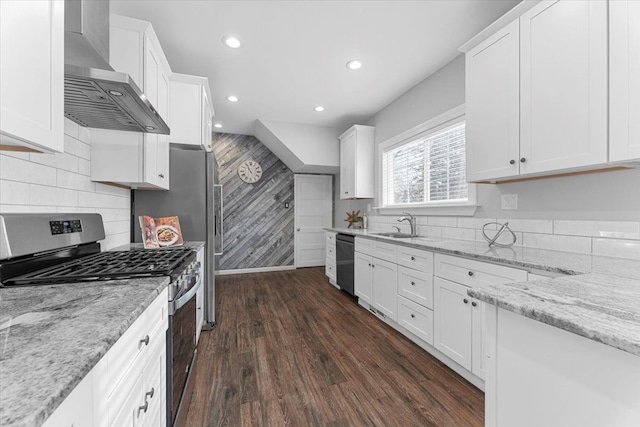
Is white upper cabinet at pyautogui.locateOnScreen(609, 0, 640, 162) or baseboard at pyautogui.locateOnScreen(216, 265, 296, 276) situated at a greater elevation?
white upper cabinet at pyautogui.locateOnScreen(609, 0, 640, 162)

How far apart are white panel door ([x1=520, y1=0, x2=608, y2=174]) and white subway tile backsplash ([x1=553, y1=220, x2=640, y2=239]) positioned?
44 centimetres

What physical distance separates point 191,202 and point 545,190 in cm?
290

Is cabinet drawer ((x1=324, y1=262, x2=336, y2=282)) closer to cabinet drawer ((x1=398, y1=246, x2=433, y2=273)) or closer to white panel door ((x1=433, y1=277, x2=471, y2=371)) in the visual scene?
cabinet drawer ((x1=398, y1=246, x2=433, y2=273))

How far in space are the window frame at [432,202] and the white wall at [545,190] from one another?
0.08 metres

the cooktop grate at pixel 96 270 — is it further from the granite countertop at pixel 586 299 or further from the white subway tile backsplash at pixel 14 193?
the granite countertop at pixel 586 299

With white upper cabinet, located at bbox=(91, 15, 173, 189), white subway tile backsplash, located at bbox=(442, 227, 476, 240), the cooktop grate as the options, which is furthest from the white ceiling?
the cooktop grate

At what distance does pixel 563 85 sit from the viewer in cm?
149

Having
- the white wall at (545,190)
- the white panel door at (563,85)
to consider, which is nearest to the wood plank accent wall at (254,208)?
the white wall at (545,190)

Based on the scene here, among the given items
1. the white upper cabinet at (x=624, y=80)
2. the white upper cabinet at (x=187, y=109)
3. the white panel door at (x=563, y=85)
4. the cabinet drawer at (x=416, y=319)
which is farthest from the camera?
the white upper cabinet at (x=187, y=109)

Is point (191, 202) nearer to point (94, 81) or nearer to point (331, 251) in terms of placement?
point (94, 81)

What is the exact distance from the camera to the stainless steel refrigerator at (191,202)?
246 centimetres

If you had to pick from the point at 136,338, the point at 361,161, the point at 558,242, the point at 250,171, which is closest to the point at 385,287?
the point at 558,242

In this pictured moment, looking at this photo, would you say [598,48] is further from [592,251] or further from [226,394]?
[226,394]

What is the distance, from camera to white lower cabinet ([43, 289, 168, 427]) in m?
0.51
